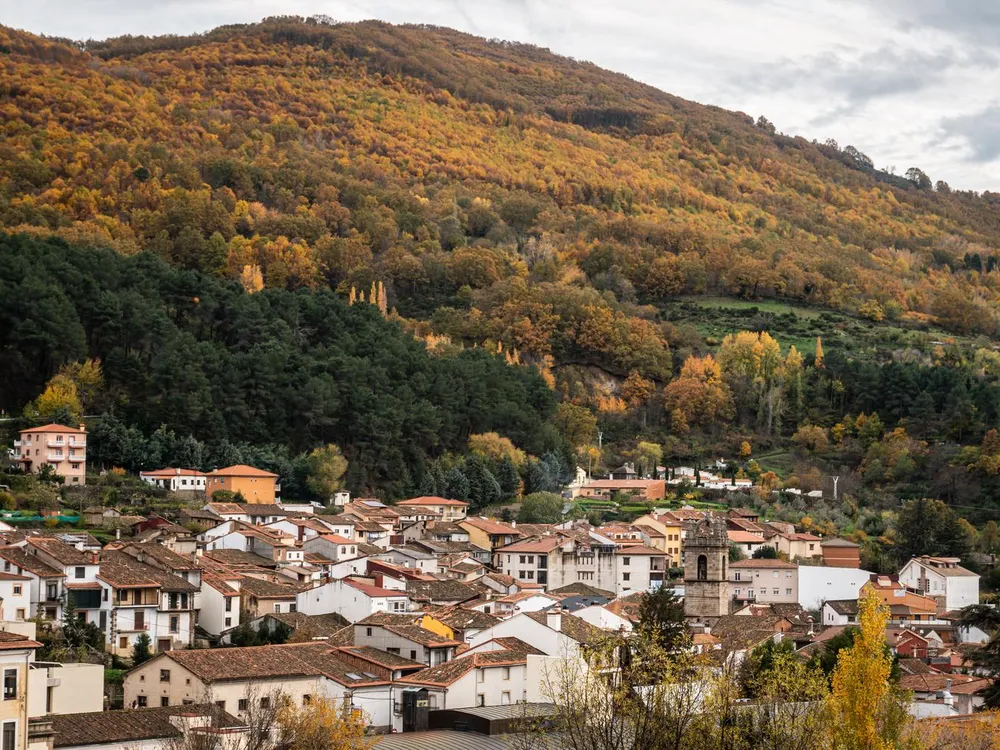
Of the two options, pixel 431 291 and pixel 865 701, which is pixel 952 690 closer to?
pixel 865 701

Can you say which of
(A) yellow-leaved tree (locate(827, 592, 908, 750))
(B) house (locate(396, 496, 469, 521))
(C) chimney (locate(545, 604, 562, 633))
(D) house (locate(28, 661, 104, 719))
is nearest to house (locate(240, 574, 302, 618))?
(C) chimney (locate(545, 604, 562, 633))

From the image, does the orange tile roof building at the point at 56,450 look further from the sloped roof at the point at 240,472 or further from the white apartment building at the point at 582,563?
the white apartment building at the point at 582,563

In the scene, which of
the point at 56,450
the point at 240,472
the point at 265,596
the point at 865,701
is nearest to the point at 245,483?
the point at 240,472

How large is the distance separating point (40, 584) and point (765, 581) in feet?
113

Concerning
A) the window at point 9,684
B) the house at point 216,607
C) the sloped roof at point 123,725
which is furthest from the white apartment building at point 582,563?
the window at point 9,684

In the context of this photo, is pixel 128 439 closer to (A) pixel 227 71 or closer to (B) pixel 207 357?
(B) pixel 207 357

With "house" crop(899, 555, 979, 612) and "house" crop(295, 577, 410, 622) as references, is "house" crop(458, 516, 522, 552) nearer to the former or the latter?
"house" crop(899, 555, 979, 612)

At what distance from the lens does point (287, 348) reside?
92.8 metres

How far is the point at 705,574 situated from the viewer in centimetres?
6112

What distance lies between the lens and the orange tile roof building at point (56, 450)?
73000 mm

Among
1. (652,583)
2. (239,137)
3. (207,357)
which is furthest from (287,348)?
(239,137)

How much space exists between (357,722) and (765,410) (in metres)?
80.0

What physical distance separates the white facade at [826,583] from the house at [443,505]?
16940mm

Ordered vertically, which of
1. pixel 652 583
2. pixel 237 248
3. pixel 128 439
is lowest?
pixel 652 583
